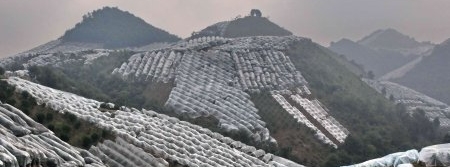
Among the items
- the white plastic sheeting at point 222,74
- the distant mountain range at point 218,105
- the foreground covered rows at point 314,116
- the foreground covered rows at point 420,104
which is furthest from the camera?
the foreground covered rows at point 420,104

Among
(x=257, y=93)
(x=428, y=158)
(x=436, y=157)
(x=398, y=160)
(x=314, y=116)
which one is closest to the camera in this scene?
(x=436, y=157)

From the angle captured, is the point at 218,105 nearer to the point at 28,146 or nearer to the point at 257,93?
the point at 257,93

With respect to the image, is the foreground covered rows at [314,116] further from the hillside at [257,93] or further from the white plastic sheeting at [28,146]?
the white plastic sheeting at [28,146]

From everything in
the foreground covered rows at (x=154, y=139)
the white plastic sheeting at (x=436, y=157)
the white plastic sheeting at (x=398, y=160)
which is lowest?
the foreground covered rows at (x=154, y=139)

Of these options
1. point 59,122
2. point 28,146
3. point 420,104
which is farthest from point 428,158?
point 420,104

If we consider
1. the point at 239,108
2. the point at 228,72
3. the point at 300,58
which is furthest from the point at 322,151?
the point at 300,58

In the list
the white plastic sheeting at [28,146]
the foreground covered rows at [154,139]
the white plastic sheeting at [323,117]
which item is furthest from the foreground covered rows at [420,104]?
the white plastic sheeting at [28,146]
